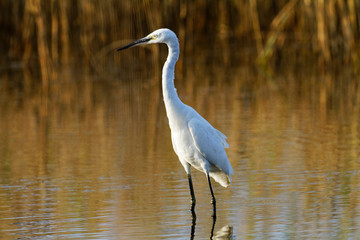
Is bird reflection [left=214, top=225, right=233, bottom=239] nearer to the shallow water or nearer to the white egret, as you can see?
the shallow water

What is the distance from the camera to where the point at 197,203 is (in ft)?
20.0

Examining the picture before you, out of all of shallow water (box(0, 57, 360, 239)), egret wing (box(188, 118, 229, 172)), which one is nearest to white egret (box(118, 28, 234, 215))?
egret wing (box(188, 118, 229, 172))

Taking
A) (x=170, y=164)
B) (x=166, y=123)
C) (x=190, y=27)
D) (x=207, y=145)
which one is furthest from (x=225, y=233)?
(x=190, y=27)

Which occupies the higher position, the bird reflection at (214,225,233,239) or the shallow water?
the shallow water

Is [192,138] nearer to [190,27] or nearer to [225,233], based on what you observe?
[225,233]

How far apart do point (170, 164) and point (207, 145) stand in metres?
1.62

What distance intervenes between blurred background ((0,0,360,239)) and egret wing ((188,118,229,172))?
34 cm

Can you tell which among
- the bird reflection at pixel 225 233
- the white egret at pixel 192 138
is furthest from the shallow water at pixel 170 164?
the white egret at pixel 192 138

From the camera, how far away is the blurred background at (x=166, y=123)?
563cm

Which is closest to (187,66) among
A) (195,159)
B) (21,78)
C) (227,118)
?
(21,78)

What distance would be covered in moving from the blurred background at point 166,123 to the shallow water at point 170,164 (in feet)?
0.08

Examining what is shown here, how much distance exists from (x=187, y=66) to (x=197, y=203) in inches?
422

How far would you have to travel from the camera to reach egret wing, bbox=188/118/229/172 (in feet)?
19.7

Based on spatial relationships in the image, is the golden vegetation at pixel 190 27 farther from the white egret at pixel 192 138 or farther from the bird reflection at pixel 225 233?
the bird reflection at pixel 225 233
